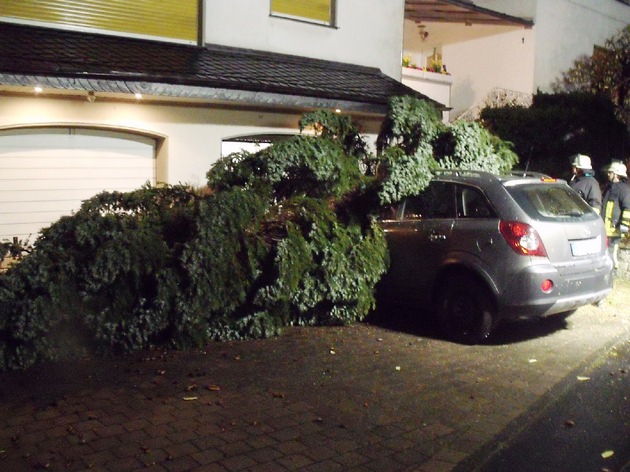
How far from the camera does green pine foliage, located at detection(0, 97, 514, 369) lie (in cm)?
663

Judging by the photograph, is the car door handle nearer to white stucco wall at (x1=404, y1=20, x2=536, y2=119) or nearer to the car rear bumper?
the car rear bumper

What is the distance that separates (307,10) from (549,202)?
6989 mm

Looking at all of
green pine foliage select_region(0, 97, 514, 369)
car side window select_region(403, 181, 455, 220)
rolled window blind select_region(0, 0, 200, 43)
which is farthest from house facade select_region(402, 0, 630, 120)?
car side window select_region(403, 181, 455, 220)

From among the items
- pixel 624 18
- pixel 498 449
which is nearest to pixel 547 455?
pixel 498 449

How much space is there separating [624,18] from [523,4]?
242 inches

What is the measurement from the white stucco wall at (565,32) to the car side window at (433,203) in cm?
1206

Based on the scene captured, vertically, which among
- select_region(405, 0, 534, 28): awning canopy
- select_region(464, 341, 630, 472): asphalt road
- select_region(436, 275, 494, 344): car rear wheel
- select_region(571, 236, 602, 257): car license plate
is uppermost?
select_region(405, 0, 534, 28): awning canopy

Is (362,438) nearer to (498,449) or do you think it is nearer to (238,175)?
(498,449)

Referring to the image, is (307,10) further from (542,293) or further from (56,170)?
(542,293)

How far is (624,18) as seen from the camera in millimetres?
23547

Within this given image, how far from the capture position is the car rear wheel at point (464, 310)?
762 cm

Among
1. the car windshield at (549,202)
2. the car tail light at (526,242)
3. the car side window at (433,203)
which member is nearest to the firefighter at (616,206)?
the car windshield at (549,202)

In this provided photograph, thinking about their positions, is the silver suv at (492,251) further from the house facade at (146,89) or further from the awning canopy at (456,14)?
the awning canopy at (456,14)

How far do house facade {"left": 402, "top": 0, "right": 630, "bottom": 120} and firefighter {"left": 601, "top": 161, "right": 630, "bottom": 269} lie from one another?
26.3 feet
